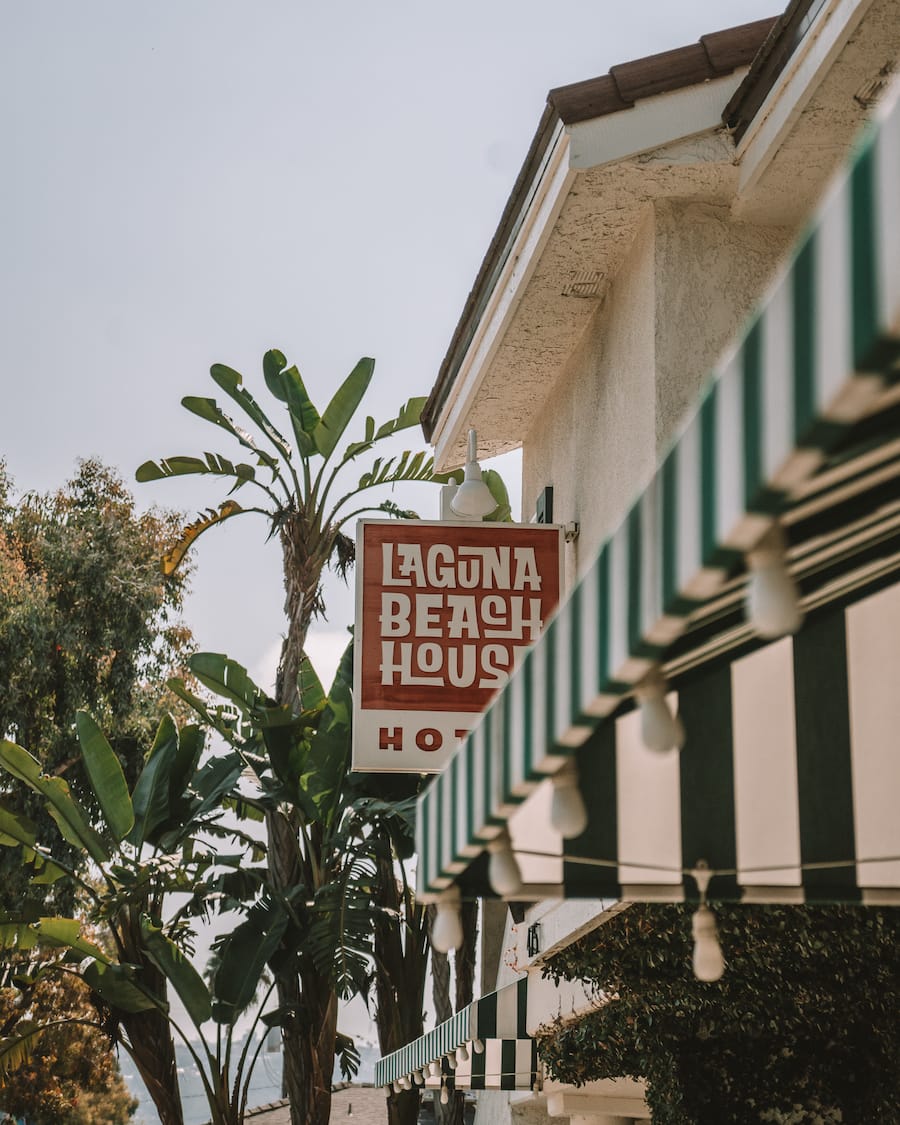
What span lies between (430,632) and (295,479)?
8.88 metres

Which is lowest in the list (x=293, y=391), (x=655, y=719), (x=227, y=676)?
(x=655, y=719)

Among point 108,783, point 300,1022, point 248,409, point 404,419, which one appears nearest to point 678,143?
point 108,783

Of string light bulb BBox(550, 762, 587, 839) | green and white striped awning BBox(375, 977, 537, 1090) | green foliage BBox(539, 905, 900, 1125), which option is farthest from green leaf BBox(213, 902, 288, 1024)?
string light bulb BBox(550, 762, 587, 839)

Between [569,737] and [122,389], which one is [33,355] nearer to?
[122,389]

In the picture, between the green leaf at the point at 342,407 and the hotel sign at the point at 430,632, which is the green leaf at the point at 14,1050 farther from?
the hotel sign at the point at 430,632

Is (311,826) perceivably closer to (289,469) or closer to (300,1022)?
(300,1022)

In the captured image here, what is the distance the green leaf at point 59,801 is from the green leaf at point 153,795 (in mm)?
394

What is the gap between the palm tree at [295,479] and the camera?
15.2 m

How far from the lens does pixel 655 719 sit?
7.95ft

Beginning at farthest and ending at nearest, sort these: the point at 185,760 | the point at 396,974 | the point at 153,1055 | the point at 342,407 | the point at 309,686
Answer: the point at 309,686
the point at 342,407
the point at 396,974
the point at 185,760
the point at 153,1055

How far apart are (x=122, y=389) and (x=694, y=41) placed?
1984 cm

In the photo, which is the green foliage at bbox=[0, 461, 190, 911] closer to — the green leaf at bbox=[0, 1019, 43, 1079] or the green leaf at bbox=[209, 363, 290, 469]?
the green leaf at bbox=[0, 1019, 43, 1079]

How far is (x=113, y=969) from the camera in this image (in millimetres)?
13430

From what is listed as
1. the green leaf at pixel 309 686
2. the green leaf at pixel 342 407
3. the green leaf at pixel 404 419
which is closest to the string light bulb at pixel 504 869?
the green leaf at pixel 309 686
